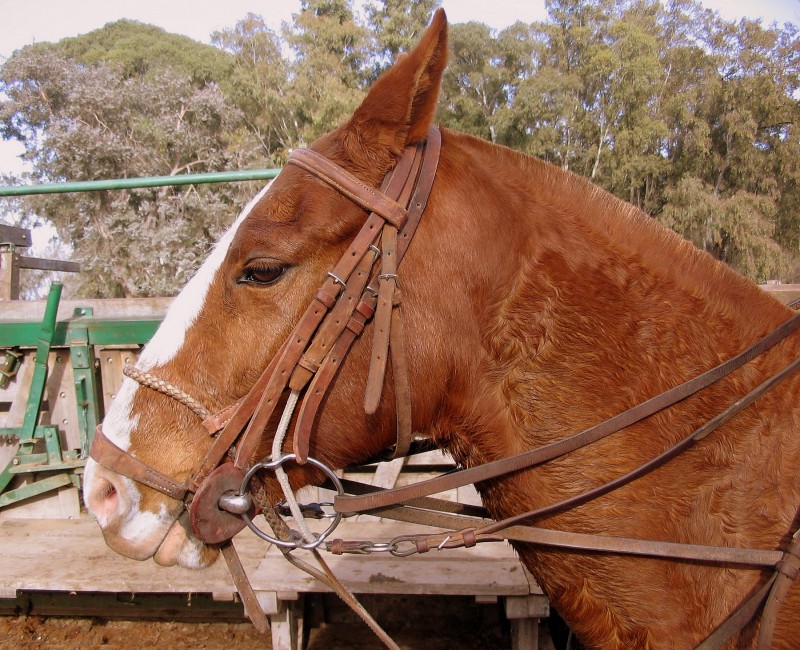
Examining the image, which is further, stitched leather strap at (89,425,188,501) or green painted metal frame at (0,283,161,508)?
green painted metal frame at (0,283,161,508)

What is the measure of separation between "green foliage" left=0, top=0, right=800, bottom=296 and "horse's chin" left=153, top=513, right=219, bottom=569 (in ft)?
56.5

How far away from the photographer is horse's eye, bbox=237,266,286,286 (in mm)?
1457

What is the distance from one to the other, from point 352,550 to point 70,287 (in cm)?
2561

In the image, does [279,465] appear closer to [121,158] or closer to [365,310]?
[365,310]

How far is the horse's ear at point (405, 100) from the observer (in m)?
1.40

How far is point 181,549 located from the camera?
5.03ft

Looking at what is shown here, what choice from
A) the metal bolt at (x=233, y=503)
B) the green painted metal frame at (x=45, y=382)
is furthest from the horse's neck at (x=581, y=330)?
the green painted metal frame at (x=45, y=382)

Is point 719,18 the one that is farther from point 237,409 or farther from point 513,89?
point 237,409

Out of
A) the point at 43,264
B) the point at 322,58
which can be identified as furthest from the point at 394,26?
the point at 43,264

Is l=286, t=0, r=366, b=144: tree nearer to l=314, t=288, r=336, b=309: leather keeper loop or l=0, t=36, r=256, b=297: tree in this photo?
l=0, t=36, r=256, b=297: tree

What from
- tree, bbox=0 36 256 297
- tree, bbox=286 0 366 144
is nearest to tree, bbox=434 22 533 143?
tree, bbox=286 0 366 144

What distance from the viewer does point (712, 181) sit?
950 inches

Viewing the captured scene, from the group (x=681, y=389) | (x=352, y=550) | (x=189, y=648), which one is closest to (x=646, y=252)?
(x=681, y=389)

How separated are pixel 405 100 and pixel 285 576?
281cm
